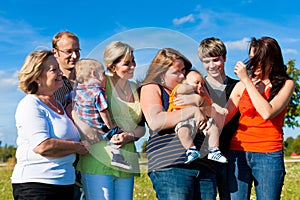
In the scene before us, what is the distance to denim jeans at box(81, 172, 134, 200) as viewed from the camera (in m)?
3.86

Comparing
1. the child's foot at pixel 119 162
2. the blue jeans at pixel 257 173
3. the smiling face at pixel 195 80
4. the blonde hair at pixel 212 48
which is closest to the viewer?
the smiling face at pixel 195 80

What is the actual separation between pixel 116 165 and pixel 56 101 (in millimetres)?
711

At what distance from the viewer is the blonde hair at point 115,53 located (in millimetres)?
3699

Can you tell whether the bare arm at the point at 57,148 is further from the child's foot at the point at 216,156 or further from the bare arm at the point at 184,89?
the child's foot at the point at 216,156

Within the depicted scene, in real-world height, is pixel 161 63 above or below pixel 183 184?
above

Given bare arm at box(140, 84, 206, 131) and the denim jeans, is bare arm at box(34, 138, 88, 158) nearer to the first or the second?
the denim jeans

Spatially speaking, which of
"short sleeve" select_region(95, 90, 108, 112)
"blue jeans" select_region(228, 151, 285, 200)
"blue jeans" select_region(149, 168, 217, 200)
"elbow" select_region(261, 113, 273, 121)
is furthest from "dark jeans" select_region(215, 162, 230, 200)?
"short sleeve" select_region(95, 90, 108, 112)

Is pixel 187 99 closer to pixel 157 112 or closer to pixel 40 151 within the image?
pixel 157 112

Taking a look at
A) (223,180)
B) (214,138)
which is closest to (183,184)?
(214,138)

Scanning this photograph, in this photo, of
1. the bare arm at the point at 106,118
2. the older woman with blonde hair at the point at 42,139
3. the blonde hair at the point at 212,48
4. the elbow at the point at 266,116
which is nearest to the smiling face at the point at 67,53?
the older woman with blonde hair at the point at 42,139

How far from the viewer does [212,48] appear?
3.99 metres

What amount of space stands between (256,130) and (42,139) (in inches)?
71.2

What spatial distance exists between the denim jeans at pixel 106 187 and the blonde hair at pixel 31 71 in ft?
2.74

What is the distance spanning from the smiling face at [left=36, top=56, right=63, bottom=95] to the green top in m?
0.42
